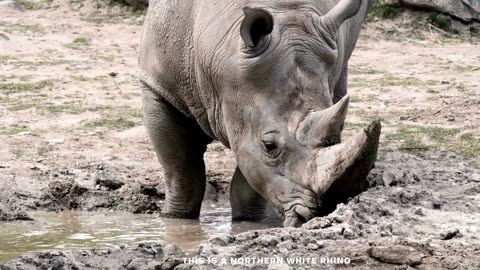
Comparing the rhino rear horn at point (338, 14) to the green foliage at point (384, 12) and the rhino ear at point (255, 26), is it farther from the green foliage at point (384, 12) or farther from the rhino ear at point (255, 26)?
the green foliage at point (384, 12)

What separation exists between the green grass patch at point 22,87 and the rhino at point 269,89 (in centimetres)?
405

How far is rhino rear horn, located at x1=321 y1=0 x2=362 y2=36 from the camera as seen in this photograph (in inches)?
249

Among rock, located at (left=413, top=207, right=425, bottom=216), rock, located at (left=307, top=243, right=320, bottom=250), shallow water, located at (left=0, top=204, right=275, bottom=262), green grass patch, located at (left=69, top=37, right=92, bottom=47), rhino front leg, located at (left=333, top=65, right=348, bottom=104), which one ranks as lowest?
green grass patch, located at (left=69, top=37, right=92, bottom=47)

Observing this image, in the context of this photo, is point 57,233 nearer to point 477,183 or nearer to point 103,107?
point 477,183

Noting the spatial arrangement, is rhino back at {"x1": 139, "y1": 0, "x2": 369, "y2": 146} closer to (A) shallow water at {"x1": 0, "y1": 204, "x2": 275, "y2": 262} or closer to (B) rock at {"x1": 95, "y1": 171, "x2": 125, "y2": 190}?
(A) shallow water at {"x1": 0, "y1": 204, "x2": 275, "y2": 262}

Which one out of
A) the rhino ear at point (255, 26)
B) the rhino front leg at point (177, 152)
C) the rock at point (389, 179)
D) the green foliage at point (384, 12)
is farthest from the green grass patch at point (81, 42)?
the rhino ear at point (255, 26)

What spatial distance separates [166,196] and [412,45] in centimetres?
658

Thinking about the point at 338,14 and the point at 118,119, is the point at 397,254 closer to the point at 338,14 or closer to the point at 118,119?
the point at 338,14

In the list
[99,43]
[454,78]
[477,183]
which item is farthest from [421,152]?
[99,43]

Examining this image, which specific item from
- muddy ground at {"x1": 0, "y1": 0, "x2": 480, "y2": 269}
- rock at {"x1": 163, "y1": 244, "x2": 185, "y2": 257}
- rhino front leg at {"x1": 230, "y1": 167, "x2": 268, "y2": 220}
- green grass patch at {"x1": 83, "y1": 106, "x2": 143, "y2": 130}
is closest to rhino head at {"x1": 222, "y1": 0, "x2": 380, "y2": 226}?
muddy ground at {"x1": 0, "y1": 0, "x2": 480, "y2": 269}

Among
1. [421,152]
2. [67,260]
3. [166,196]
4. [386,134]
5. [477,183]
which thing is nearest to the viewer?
[67,260]

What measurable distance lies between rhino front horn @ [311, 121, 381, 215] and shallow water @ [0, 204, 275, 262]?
899mm

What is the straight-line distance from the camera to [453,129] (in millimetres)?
9680

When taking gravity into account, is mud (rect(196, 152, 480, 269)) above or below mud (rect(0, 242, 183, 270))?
above
